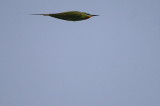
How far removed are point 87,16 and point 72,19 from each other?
1.23 feet

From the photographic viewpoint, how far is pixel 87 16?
11.6 ft

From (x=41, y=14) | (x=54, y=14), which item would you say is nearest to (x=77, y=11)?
(x=54, y=14)

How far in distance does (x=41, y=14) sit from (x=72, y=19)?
70 cm

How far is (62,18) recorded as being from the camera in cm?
340

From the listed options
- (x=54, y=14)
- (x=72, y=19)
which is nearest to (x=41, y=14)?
(x=54, y=14)

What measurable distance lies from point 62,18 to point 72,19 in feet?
0.72

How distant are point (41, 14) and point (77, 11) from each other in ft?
2.64

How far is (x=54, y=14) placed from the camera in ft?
11.2

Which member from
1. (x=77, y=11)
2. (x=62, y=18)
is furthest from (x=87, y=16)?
(x=62, y=18)

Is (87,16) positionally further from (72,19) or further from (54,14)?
(54,14)

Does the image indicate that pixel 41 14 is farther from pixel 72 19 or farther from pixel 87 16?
pixel 87 16

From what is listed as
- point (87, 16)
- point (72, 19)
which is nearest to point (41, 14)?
point (72, 19)

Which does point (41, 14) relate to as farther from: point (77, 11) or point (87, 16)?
point (87, 16)

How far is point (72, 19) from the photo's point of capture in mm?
3398
